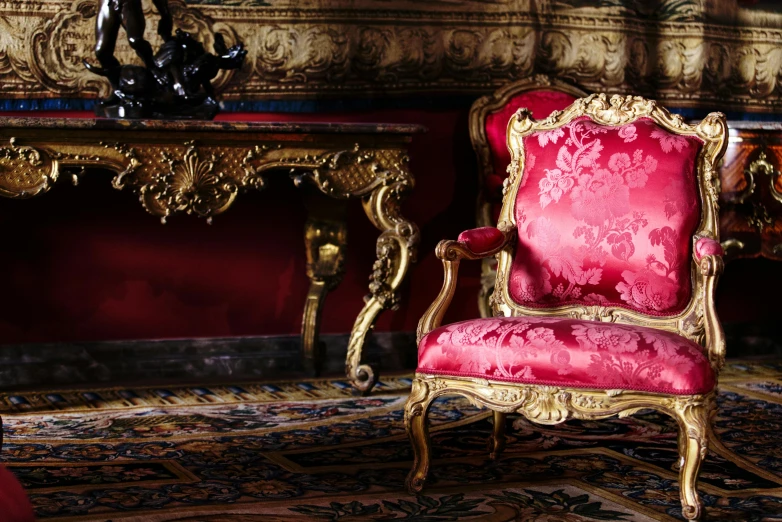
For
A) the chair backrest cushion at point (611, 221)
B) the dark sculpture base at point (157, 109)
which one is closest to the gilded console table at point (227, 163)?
the dark sculpture base at point (157, 109)

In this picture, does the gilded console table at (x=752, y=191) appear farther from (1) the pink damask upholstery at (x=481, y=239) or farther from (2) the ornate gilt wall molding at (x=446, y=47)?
(1) the pink damask upholstery at (x=481, y=239)

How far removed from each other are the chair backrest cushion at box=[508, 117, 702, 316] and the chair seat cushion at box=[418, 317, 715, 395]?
12.1 inches

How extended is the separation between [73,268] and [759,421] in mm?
2798

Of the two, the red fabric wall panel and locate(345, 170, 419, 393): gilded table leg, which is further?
the red fabric wall panel

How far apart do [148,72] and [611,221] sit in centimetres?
182

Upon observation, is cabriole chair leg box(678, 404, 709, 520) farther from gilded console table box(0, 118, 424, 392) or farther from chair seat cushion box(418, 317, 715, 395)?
gilded console table box(0, 118, 424, 392)

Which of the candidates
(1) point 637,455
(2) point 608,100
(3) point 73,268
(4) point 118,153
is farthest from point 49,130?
(1) point 637,455

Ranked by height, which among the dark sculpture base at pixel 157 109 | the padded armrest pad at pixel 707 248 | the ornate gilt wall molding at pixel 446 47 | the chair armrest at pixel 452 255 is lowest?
the chair armrest at pixel 452 255

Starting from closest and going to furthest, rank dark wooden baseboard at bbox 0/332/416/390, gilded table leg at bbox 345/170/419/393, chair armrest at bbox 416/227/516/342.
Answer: chair armrest at bbox 416/227/516/342 < gilded table leg at bbox 345/170/419/393 < dark wooden baseboard at bbox 0/332/416/390

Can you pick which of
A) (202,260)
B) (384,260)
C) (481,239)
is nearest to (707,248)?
(481,239)

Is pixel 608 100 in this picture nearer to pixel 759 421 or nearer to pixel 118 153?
pixel 759 421

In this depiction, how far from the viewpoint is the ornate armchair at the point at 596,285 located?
9.88 feet

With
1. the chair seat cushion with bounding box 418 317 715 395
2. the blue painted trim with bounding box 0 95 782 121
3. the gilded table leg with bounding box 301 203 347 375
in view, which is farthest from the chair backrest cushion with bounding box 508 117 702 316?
the blue painted trim with bounding box 0 95 782 121

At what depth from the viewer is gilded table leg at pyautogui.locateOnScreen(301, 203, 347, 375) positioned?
4934 mm
